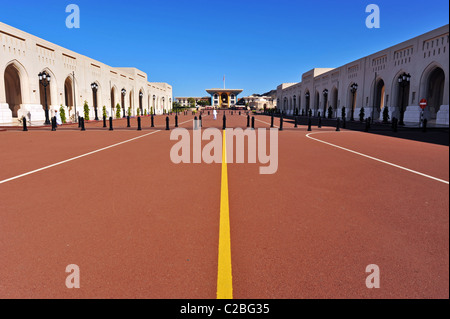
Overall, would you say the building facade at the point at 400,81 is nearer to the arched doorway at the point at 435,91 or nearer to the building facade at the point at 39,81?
the arched doorway at the point at 435,91

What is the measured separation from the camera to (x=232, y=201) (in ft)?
17.1

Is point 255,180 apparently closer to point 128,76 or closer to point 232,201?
point 232,201

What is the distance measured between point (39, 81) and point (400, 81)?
34.9 m

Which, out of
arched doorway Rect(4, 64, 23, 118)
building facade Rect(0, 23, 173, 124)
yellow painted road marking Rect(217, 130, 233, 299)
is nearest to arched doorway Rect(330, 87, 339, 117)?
building facade Rect(0, 23, 173, 124)

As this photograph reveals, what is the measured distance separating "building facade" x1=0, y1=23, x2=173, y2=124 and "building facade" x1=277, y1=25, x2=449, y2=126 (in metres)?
27.5

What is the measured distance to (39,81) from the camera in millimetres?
32531

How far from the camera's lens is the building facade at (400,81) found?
96.4 feet

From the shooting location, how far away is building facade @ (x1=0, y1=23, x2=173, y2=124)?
2748cm

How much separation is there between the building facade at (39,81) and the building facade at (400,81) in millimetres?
27472

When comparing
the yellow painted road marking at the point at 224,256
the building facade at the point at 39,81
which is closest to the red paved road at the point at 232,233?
the yellow painted road marking at the point at 224,256

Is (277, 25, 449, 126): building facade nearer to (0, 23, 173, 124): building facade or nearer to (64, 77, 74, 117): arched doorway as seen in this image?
(0, 23, 173, 124): building facade

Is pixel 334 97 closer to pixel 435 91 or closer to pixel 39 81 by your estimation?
pixel 435 91
